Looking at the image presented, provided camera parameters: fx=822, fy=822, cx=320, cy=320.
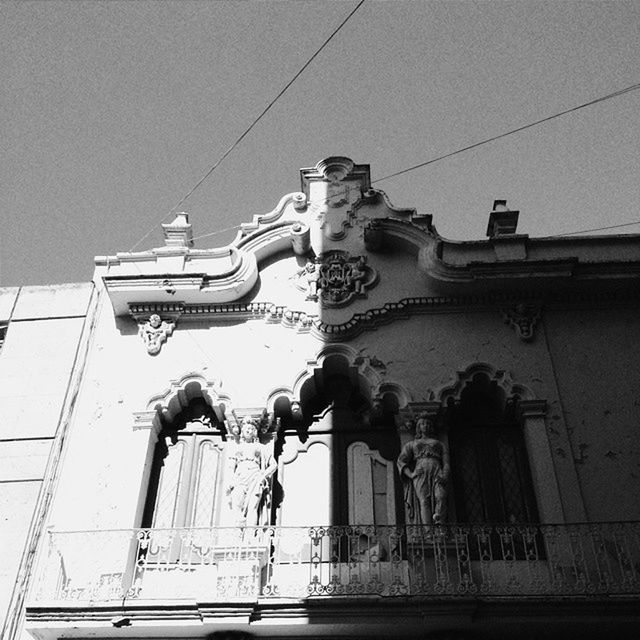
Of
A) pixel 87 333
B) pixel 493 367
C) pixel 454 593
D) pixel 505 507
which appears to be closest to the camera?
pixel 454 593

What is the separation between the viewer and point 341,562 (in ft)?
31.8

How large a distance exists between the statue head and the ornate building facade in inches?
1.5

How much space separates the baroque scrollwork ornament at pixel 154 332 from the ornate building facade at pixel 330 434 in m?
0.04

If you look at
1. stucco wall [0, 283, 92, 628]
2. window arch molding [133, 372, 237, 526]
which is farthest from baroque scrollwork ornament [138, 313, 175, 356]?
stucco wall [0, 283, 92, 628]

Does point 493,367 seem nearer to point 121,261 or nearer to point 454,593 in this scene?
point 454,593

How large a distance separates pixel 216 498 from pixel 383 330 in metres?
3.35

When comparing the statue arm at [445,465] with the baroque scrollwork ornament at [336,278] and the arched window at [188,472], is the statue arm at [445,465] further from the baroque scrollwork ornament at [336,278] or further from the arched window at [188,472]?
the arched window at [188,472]

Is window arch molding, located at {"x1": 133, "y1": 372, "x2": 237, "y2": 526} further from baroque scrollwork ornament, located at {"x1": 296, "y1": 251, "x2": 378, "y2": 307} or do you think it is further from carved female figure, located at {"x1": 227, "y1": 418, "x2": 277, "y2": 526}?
baroque scrollwork ornament, located at {"x1": 296, "y1": 251, "x2": 378, "y2": 307}

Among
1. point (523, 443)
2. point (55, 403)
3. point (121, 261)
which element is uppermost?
point (121, 261)

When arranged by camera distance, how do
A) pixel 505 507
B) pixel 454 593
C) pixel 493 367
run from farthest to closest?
pixel 493 367 → pixel 505 507 → pixel 454 593

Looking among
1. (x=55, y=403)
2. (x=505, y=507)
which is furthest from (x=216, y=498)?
(x=505, y=507)

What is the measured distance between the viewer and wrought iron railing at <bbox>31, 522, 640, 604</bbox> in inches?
361

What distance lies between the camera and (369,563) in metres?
9.41

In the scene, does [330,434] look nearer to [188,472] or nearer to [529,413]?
[188,472]
